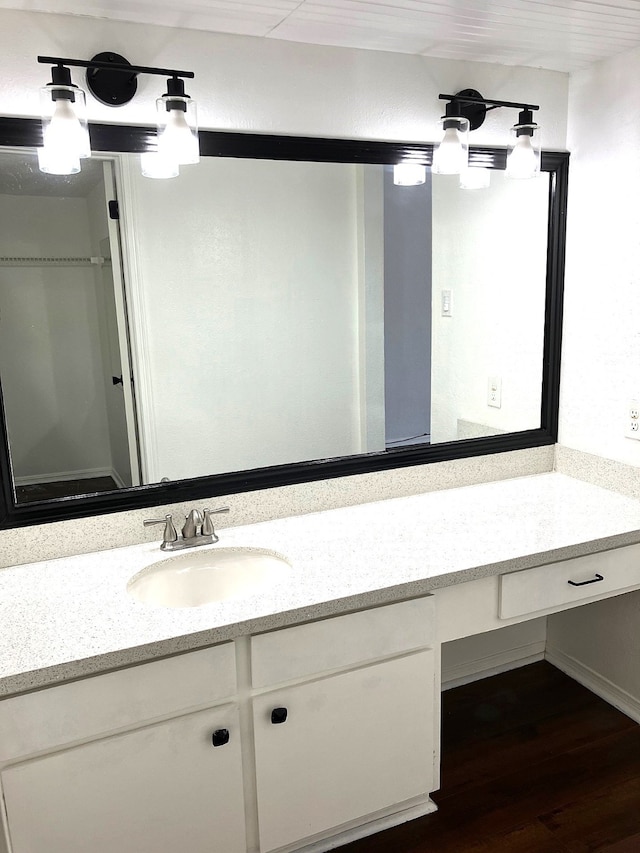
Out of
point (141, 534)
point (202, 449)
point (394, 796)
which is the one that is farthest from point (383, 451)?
point (394, 796)

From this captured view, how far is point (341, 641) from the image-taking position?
1582 mm

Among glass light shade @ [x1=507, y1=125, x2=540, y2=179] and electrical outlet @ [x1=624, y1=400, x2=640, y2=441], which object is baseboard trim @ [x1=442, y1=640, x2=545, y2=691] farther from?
glass light shade @ [x1=507, y1=125, x2=540, y2=179]

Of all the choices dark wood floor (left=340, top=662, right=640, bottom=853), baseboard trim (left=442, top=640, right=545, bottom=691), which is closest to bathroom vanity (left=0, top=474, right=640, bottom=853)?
dark wood floor (left=340, top=662, right=640, bottom=853)

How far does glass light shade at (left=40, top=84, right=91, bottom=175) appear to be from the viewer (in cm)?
153

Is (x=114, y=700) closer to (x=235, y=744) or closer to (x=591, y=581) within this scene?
(x=235, y=744)

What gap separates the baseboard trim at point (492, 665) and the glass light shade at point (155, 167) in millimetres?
1821

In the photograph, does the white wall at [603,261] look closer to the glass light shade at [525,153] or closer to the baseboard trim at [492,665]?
the glass light shade at [525,153]

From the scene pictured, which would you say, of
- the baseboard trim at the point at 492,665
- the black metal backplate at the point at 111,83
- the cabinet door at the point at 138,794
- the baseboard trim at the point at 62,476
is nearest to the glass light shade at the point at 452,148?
the black metal backplate at the point at 111,83

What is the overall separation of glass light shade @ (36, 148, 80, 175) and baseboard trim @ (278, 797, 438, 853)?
5.51 feet

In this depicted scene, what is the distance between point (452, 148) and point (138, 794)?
1800mm

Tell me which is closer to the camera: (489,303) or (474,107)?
(474,107)

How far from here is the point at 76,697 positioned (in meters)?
1.36

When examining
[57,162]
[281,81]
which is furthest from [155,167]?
[281,81]

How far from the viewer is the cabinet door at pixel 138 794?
1.37 metres
